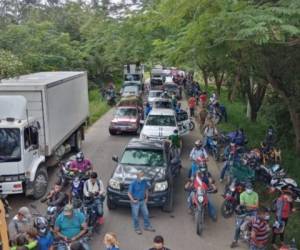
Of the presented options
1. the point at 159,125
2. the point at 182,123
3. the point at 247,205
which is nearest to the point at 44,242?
the point at 247,205

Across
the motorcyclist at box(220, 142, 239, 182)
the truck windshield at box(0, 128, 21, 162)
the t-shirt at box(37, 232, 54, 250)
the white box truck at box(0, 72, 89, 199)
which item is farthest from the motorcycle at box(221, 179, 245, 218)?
the truck windshield at box(0, 128, 21, 162)

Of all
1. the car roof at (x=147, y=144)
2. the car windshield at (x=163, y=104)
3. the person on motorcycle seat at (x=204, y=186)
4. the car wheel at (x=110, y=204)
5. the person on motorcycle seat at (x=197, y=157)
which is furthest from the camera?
the car windshield at (x=163, y=104)

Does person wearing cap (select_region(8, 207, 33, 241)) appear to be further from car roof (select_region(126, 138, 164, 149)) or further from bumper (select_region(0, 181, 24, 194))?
car roof (select_region(126, 138, 164, 149))

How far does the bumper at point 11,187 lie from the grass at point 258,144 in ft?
21.5

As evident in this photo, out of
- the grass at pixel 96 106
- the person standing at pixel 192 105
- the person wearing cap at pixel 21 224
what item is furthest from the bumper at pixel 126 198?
the person standing at pixel 192 105

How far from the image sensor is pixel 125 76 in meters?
42.1

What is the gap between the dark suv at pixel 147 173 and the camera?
11.4 m

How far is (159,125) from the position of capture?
18.8 m

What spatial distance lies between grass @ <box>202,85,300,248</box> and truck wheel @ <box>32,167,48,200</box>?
6162mm

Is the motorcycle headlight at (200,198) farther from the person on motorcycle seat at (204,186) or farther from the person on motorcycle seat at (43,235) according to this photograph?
the person on motorcycle seat at (43,235)

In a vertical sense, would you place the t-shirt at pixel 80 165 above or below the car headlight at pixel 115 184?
above

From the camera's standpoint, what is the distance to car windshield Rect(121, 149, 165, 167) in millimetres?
12414

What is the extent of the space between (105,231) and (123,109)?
1361cm

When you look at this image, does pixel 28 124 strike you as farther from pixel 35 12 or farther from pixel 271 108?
pixel 35 12
